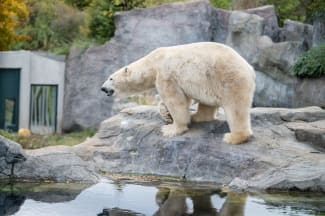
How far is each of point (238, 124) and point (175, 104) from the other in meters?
0.91

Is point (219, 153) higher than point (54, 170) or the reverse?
higher

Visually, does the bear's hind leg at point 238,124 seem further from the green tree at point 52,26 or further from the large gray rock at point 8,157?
the green tree at point 52,26

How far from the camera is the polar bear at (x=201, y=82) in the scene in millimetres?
7621

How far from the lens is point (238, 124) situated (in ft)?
25.3

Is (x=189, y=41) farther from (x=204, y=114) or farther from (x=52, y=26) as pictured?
(x=204, y=114)

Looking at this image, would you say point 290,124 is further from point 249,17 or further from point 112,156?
point 249,17

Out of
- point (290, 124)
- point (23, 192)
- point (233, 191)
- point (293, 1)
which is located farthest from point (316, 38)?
point (23, 192)

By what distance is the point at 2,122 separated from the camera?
17125mm

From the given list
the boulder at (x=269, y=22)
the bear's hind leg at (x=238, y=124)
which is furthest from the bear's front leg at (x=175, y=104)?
the boulder at (x=269, y=22)

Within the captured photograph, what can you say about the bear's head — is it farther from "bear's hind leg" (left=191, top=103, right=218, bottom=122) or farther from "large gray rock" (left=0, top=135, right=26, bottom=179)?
"large gray rock" (left=0, top=135, right=26, bottom=179)

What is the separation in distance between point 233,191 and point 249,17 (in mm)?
8979

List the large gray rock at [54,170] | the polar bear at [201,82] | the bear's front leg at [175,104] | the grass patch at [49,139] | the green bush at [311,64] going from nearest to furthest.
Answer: the large gray rock at [54,170], the polar bear at [201,82], the bear's front leg at [175,104], the green bush at [311,64], the grass patch at [49,139]

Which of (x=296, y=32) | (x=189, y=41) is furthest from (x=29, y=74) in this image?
(x=296, y=32)

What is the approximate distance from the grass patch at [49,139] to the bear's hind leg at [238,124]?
254 inches
